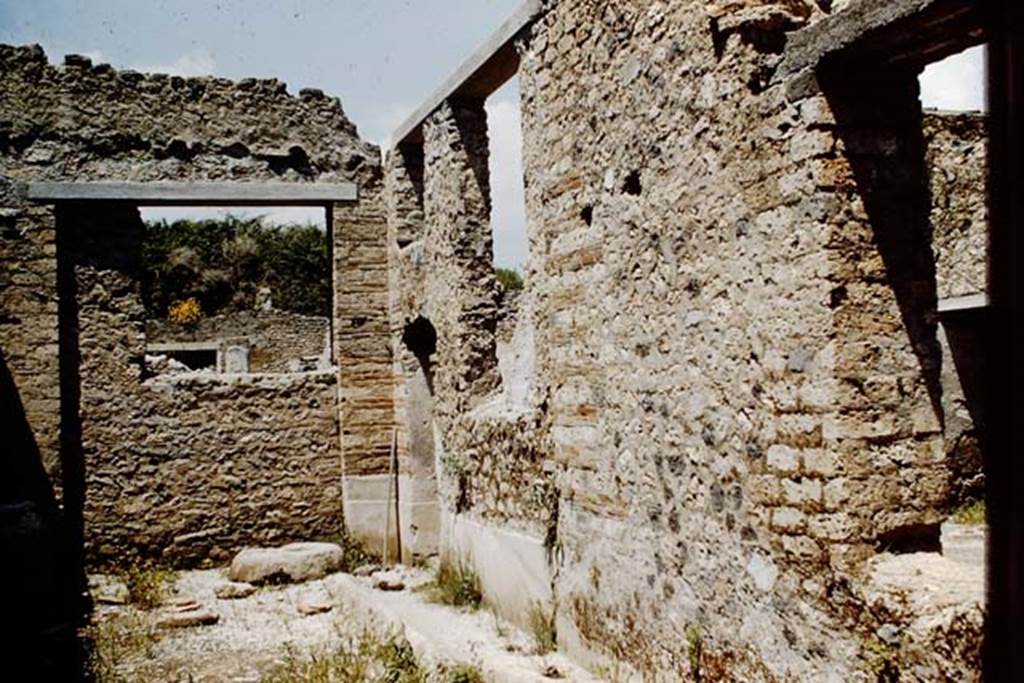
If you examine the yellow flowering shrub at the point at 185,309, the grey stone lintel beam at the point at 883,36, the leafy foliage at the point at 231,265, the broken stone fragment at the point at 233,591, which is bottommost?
the broken stone fragment at the point at 233,591

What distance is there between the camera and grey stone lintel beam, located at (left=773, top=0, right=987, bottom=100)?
3.17m

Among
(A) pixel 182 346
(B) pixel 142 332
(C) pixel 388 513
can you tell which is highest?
(A) pixel 182 346

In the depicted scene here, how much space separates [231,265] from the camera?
92.5 ft

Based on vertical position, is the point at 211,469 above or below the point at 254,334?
below

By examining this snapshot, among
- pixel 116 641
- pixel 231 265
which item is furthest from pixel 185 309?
pixel 116 641

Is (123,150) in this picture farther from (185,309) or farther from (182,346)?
(185,309)

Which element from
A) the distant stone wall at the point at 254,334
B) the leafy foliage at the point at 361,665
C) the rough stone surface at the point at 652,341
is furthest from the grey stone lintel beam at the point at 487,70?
the distant stone wall at the point at 254,334

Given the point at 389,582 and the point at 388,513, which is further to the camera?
the point at 388,513

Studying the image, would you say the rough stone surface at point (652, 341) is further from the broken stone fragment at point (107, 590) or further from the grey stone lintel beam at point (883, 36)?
the broken stone fragment at point (107, 590)

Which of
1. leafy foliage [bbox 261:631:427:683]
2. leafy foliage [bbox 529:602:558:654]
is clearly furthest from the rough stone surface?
leafy foliage [bbox 261:631:427:683]

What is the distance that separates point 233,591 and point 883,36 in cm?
722

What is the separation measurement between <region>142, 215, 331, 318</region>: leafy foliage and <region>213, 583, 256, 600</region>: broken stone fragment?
18.9m

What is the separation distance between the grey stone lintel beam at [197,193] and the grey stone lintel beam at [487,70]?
1.24m

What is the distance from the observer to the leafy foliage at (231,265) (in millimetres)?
27062
